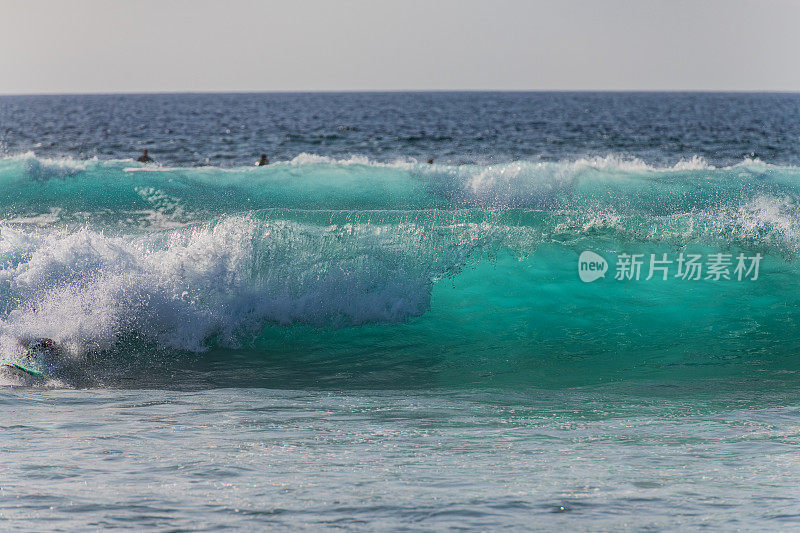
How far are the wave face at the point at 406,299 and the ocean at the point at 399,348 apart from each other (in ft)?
0.11

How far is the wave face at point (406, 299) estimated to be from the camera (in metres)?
8.30

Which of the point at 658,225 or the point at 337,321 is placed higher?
the point at 658,225

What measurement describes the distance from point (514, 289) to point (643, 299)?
5.02 feet

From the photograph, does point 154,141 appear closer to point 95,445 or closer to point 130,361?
point 130,361

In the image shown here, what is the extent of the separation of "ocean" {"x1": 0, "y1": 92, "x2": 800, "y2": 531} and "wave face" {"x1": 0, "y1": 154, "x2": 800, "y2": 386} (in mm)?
32

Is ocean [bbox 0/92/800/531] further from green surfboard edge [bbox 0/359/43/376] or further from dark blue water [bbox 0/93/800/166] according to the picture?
dark blue water [bbox 0/93/800/166]

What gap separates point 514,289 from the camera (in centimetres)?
989

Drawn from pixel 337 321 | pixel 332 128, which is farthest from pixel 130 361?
pixel 332 128

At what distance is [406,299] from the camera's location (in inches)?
376

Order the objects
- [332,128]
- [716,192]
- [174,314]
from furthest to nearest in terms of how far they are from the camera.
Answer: [332,128]
[716,192]
[174,314]

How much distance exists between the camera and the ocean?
4.60 m

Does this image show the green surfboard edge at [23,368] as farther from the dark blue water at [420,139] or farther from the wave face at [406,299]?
the dark blue water at [420,139]

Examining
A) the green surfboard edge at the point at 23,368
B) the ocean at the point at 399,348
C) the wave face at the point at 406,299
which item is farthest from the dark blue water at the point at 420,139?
the green surfboard edge at the point at 23,368

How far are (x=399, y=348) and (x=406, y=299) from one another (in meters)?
0.94
